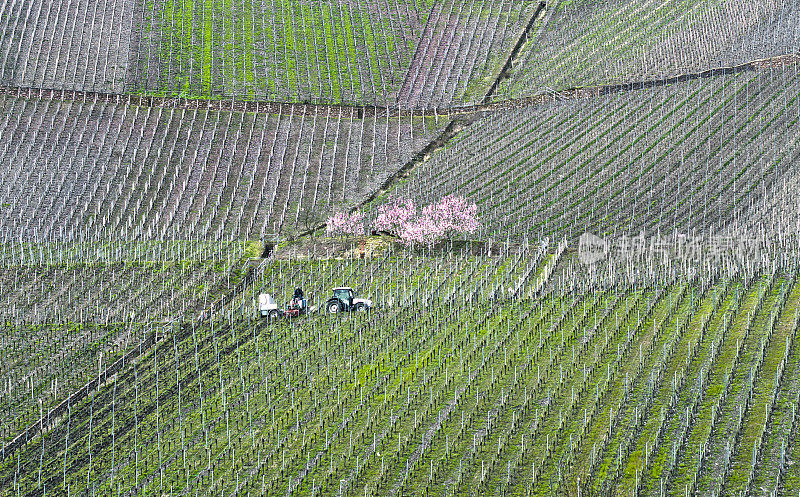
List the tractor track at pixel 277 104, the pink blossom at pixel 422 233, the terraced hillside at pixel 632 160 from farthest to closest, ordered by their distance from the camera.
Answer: the tractor track at pixel 277 104 → the terraced hillside at pixel 632 160 → the pink blossom at pixel 422 233

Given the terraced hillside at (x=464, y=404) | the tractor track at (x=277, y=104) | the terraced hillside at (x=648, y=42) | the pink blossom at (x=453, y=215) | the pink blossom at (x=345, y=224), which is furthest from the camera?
the tractor track at (x=277, y=104)

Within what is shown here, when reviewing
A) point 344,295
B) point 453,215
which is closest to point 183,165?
point 453,215

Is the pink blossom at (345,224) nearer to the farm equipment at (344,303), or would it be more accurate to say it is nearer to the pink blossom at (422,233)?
the pink blossom at (422,233)

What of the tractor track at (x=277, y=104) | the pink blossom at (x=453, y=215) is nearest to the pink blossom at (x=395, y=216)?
the pink blossom at (x=453, y=215)

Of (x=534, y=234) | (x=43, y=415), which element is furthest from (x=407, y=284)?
(x=43, y=415)

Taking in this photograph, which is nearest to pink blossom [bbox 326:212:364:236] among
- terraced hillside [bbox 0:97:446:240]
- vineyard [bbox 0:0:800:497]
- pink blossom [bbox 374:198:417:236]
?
vineyard [bbox 0:0:800:497]

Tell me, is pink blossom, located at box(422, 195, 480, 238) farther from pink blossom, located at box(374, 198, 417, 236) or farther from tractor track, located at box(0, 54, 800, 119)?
tractor track, located at box(0, 54, 800, 119)

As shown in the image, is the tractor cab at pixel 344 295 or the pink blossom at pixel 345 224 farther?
the pink blossom at pixel 345 224
